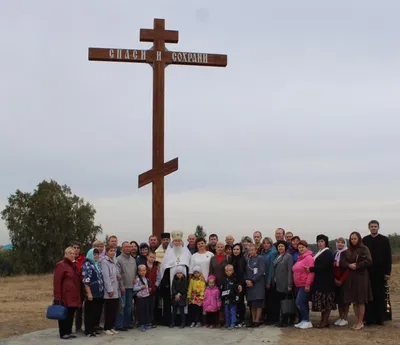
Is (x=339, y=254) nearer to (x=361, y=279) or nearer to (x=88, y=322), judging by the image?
(x=361, y=279)

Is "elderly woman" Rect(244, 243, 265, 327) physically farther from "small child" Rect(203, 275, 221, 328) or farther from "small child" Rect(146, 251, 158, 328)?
"small child" Rect(146, 251, 158, 328)

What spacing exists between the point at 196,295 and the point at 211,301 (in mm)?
297

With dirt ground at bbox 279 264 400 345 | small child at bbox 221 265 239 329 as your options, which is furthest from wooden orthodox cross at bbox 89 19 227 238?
dirt ground at bbox 279 264 400 345

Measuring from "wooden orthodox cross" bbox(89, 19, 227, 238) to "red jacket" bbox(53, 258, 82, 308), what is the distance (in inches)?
99.3

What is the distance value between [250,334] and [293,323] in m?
1.37

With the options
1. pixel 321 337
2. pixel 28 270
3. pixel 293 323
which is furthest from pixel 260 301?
pixel 28 270

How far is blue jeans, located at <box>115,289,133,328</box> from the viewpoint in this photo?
31.1 ft

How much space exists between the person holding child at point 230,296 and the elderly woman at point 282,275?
71 cm

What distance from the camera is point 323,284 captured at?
368 inches

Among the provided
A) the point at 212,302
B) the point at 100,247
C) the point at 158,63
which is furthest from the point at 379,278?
the point at 158,63

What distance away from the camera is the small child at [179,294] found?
969 centimetres

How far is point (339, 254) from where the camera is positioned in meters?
9.80

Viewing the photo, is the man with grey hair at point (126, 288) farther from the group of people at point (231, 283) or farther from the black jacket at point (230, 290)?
the black jacket at point (230, 290)

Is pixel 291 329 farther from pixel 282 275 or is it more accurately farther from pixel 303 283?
pixel 282 275
